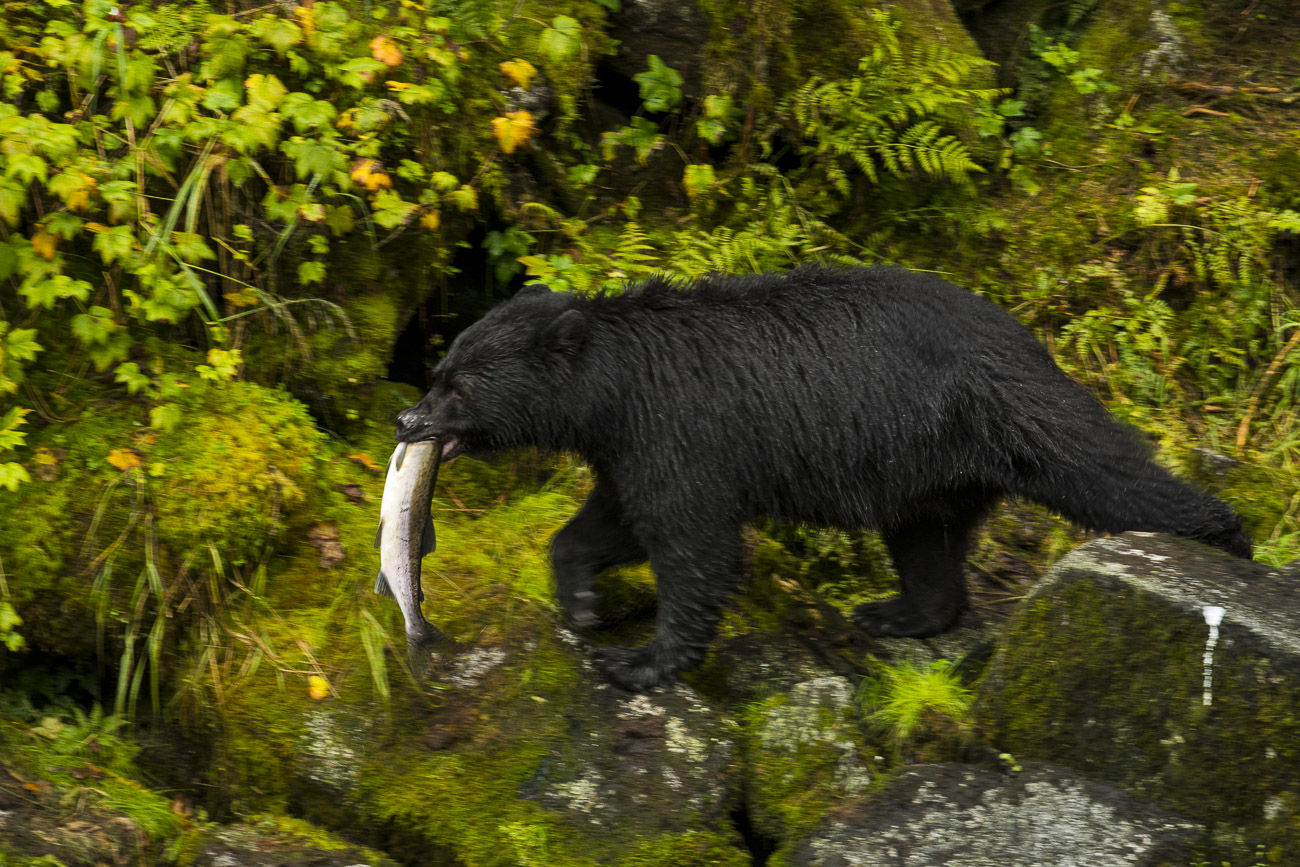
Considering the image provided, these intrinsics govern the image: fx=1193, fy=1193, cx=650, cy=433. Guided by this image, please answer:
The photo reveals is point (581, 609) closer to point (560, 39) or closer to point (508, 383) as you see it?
point (508, 383)

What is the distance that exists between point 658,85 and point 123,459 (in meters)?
3.49

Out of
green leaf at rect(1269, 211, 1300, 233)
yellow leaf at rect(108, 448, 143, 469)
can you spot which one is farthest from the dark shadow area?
green leaf at rect(1269, 211, 1300, 233)

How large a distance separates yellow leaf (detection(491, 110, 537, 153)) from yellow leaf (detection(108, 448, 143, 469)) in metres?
2.19

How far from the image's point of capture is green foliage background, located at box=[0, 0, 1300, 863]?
4.70 meters

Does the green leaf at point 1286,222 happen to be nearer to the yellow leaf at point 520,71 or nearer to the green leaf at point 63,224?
the yellow leaf at point 520,71

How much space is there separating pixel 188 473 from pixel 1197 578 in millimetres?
3754

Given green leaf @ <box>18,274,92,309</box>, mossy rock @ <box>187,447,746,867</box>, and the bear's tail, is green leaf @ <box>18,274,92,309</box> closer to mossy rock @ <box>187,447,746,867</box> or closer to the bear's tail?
mossy rock @ <box>187,447,746,867</box>

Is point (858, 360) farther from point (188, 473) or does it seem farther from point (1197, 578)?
point (188, 473)

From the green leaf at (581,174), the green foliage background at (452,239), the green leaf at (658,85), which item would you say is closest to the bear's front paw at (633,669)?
the green foliage background at (452,239)

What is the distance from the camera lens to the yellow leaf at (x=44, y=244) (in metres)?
4.73

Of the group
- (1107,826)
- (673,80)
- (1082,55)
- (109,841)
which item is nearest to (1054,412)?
(1107,826)

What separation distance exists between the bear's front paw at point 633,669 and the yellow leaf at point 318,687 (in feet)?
3.24

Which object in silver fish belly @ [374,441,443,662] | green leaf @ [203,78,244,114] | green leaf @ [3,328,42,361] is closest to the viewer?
silver fish belly @ [374,441,443,662]

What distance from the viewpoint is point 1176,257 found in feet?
21.9
